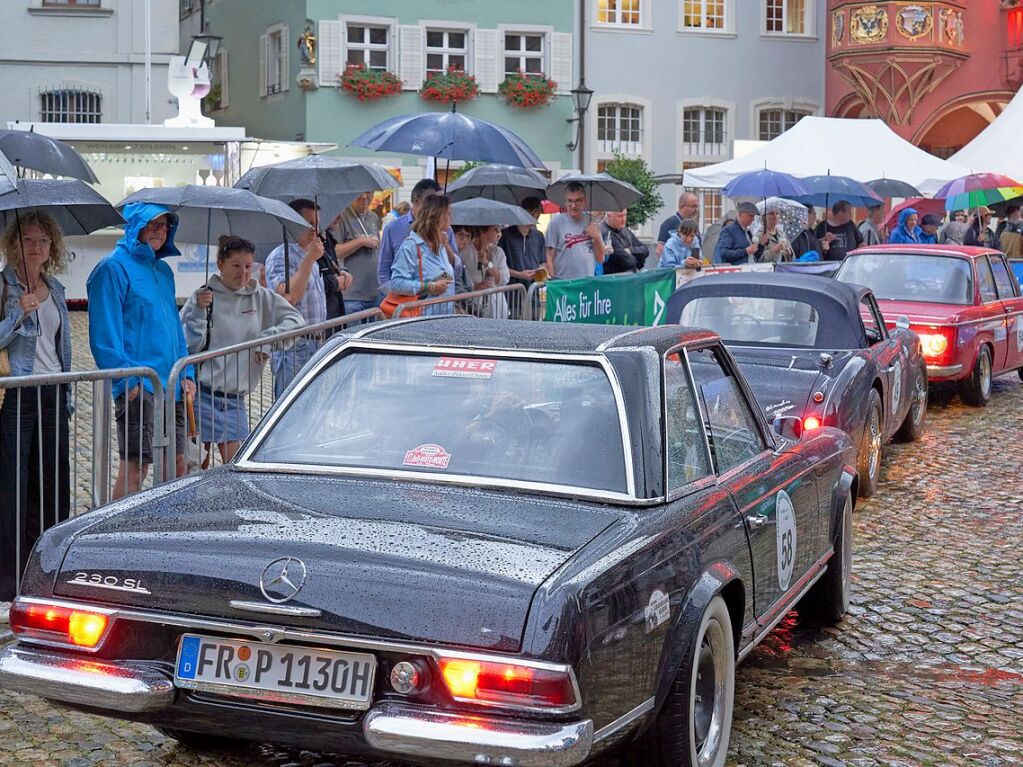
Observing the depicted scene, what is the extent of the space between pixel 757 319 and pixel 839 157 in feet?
37.8

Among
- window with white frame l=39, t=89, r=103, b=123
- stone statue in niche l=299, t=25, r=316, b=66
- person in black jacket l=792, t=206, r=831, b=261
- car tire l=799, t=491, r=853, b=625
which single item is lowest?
car tire l=799, t=491, r=853, b=625

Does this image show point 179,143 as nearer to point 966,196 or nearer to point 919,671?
point 966,196

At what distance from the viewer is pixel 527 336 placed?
5.48 meters

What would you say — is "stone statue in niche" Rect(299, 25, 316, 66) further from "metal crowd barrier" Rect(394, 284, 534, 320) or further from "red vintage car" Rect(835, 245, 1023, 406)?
"metal crowd barrier" Rect(394, 284, 534, 320)

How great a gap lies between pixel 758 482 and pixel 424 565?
6.31 feet

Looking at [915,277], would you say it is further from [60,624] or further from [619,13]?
[619,13]

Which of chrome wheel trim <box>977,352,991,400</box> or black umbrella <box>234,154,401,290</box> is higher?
black umbrella <box>234,154,401,290</box>

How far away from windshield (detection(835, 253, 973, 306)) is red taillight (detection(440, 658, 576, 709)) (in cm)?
1174

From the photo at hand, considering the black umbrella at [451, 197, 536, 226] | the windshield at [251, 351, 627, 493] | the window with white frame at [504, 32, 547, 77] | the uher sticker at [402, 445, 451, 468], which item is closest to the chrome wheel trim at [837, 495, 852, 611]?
the windshield at [251, 351, 627, 493]

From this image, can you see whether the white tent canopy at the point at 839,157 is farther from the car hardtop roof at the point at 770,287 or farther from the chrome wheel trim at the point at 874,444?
the chrome wheel trim at the point at 874,444

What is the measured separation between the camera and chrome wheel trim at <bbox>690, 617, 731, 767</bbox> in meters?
4.91

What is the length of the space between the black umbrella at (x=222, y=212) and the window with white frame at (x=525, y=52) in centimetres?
3076

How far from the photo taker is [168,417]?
7285mm

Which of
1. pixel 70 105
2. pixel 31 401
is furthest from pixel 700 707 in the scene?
pixel 70 105
